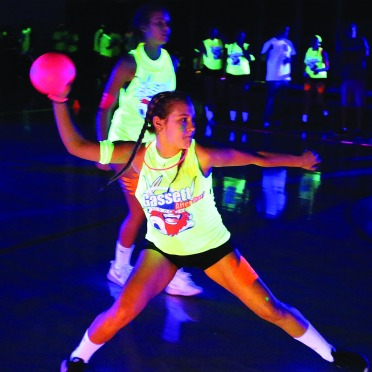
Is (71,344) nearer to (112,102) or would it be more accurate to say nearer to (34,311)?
(34,311)

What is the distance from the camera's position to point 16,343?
401 centimetres

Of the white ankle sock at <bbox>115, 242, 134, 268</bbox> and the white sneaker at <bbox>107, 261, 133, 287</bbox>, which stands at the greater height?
the white ankle sock at <bbox>115, 242, 134, 268</bbox>

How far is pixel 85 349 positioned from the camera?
11.3 feet

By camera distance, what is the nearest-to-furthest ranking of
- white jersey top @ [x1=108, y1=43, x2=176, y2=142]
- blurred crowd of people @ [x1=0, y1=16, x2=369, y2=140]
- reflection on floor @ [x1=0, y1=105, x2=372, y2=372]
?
reflection on floor @ [x1=0, y1=105, x2=372, y2=372] < white jersey top @ [x1=108, y1=43, x2=176, y2=142] < blurred crowd of people @ [x1=0, y1=16, x2=369, y2=140]

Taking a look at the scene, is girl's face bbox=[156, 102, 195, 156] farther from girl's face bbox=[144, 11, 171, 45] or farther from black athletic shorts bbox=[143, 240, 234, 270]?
girl's face bbox=[144, 11, 171, 45]

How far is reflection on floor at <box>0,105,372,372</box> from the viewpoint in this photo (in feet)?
13.0

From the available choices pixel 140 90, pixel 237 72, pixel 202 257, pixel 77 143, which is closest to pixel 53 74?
pixel 77 143

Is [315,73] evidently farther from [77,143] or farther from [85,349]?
[85,349]

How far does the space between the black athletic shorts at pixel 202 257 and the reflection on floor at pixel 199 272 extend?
0.65 m

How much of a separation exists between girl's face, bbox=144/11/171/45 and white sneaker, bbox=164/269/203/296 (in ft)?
5.28

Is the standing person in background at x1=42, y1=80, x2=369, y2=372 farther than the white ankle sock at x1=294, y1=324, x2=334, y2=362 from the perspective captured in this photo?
No

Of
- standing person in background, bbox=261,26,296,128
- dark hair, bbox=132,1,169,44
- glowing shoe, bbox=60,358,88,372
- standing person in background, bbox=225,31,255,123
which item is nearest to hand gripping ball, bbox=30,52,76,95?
dark hair, bbox=132,1,169,44

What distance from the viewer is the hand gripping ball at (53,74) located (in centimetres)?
348

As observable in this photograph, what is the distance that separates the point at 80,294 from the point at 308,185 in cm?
418
